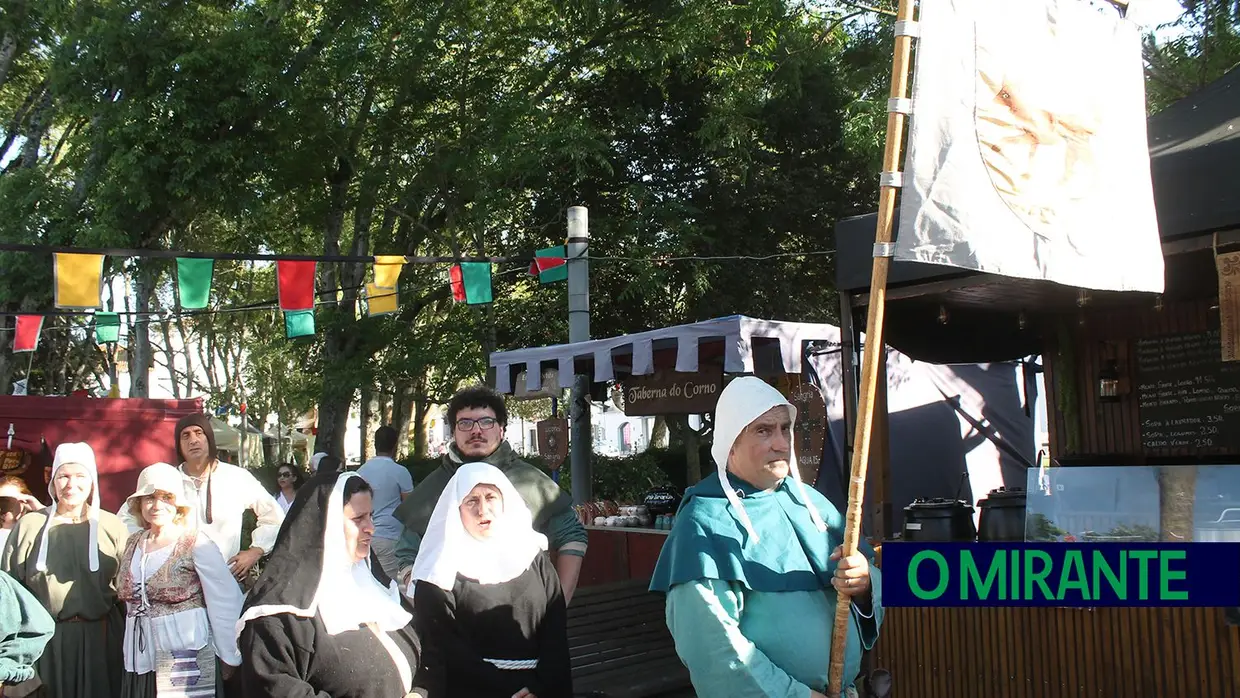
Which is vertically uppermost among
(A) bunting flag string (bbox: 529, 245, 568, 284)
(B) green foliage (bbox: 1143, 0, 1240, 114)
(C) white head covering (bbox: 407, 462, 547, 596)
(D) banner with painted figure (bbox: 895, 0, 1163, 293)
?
(B) green foliage (bbox: 1143, 0, 1240, 114)

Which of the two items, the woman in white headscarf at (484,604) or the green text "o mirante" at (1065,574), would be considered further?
the green text "o mirante" at (1065,574)

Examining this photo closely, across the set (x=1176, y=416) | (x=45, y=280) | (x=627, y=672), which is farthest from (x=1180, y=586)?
(x=45, y=280)

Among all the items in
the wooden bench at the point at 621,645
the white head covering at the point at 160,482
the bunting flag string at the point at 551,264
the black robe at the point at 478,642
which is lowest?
the wooden bench at the point at 621,645

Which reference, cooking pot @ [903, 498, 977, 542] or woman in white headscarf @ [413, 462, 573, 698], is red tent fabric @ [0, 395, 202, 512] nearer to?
cooking pot @ [903, 498, 977, 542]

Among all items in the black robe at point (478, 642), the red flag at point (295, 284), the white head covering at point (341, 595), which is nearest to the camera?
the white head covering at point (341, 595)

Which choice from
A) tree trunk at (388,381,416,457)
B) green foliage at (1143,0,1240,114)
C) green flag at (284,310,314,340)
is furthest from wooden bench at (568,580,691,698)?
tree trunk at (388,381,416,457)

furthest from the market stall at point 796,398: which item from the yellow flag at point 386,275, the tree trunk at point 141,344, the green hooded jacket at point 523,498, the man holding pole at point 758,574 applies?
the tree trunk at point 141,344

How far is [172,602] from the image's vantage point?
4.91 metres

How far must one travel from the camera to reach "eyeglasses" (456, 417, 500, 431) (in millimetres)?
5047

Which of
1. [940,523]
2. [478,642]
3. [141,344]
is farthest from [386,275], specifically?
[141,344]

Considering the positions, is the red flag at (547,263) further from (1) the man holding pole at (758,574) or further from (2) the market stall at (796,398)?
(1) the man holding pole at (758,574)

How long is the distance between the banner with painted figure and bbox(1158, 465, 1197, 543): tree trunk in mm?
2222

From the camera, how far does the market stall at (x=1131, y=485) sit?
17.6ft

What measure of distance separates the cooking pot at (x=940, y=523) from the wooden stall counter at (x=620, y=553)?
337 cm
